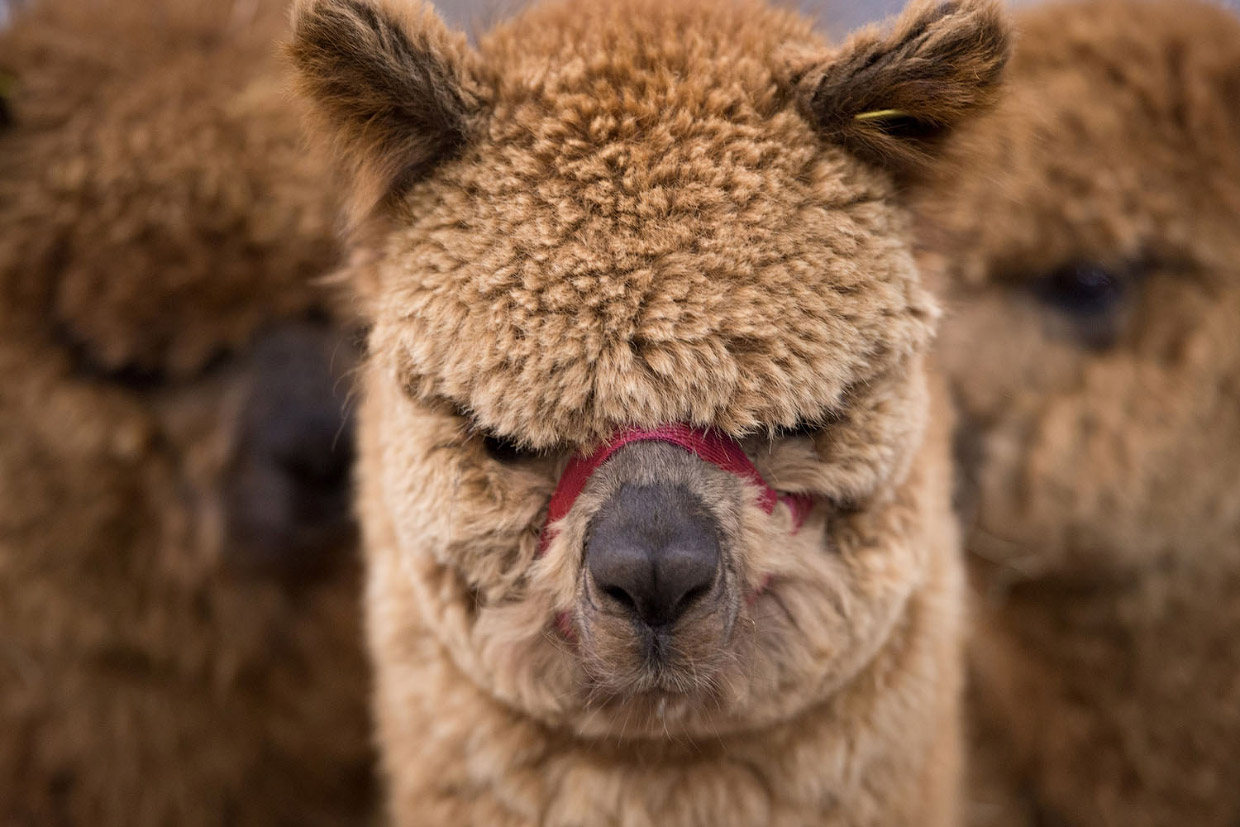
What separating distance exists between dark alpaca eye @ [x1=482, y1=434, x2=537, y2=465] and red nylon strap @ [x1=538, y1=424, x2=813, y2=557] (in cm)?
9

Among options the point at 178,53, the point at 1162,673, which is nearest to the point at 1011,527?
the point at 1162,673

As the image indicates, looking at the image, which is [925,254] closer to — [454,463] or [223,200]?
[454,463]

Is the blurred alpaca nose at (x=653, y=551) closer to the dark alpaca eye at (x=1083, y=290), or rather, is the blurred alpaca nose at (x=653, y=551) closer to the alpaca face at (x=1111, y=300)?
the alpaca face at (x=1111, y=300)

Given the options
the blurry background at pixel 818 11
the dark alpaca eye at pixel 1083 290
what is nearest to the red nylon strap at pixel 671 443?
the blurry background at pixel 818 11

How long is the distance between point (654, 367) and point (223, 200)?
1698 mm

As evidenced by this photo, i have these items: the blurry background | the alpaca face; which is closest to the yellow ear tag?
the blurry background

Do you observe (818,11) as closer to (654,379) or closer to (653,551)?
(654,379)

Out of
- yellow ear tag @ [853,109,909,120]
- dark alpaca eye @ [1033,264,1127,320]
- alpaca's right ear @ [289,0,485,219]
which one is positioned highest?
dark alpaca eye @ [1033,264,1127,320]

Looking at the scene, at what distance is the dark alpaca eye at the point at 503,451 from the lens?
6.27 ft

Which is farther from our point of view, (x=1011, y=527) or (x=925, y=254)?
(x=1011, y=527)

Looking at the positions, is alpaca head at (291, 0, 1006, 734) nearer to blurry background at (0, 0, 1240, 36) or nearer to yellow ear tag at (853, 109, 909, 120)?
yellow ear tag at (853, 109, 909, 120)

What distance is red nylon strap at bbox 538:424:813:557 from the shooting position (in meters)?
1.79

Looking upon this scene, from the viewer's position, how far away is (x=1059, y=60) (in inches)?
124

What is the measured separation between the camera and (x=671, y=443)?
178 cm
